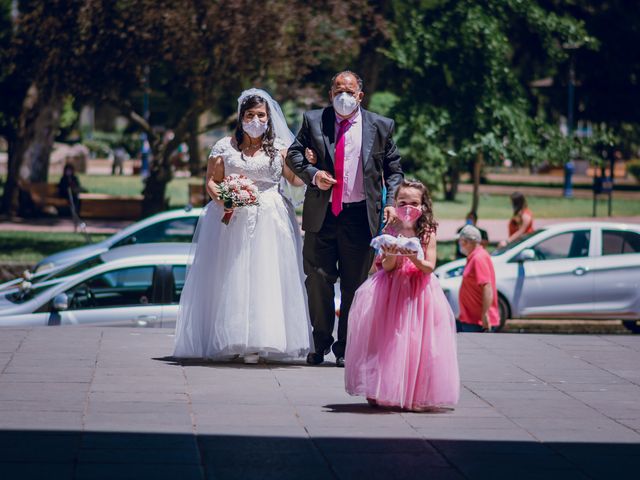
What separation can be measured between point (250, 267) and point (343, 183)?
0.92 m

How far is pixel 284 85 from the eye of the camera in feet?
80.0

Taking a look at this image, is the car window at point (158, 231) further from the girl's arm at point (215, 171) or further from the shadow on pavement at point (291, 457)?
the shadow on pavement at point (291, 457)

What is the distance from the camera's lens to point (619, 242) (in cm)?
1608

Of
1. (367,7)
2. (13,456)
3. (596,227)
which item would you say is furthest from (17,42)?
(13,456)

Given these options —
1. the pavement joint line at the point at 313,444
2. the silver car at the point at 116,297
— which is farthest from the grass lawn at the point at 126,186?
the pavement joint line at the point at 313,444

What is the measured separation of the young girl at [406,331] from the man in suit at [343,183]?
43.1 inches

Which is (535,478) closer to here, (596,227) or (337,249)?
(337,249)

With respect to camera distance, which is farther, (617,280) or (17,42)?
(17,42)

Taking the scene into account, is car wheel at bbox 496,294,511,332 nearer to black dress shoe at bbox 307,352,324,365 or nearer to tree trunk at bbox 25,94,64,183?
black dress shoe at bbox 307,352,324,365

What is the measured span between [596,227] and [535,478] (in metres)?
10.8

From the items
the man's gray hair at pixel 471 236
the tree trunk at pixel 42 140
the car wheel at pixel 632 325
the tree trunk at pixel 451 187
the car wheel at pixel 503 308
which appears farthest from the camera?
the tree trunk at pixel 451 187

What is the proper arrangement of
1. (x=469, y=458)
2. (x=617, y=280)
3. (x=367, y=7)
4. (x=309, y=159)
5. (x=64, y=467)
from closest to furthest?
(x=64, y=467) < (x=469, y=458) < (x=309, y=159) < (x=617, y=280) < (x=367, y=7)

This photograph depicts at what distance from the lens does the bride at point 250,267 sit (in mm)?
8641

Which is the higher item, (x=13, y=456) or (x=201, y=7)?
(x=201, y=7)
